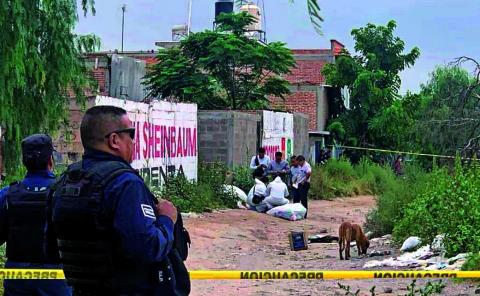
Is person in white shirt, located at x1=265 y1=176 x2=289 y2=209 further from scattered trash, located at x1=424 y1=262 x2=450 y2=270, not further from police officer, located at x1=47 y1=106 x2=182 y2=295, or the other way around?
police officer, located at x1=47 y1=106 x2=182 y2=295

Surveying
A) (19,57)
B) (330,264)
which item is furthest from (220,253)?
(19,57)

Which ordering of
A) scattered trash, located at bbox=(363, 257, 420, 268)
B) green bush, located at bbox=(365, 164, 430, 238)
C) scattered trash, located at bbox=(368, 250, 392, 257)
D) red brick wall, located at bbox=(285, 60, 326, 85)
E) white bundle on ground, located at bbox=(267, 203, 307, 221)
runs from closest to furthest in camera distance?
scattered trash, located at bbox=(363, 257, 420, 268) < scattered trash, located at bbox=(368, 250, 392, 257) < green bush, located at bbox=(365, 164, 430, 238) < white bundle on ground, located at bbox=(267, 203, 307, 221) < red brick wall, located at bbox=(285, 60, 326, 85)

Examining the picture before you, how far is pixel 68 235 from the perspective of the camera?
323cm

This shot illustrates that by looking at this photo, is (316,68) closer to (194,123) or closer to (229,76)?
(229,76)

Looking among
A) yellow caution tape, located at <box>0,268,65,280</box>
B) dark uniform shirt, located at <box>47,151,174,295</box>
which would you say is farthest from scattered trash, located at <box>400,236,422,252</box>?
dark uniform shirt, located at <box>47,151,174,295</box>

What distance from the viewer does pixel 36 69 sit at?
25.1 feet

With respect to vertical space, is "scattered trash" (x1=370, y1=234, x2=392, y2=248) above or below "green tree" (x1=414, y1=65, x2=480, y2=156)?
below

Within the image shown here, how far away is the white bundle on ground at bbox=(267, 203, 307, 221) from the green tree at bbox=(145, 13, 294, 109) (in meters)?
6.89

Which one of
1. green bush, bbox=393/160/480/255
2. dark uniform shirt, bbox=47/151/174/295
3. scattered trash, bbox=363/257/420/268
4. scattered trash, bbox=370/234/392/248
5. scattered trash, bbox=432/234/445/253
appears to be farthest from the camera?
scattered trash, bbox=370/234/392/248

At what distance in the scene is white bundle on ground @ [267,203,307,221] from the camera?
61.7ft

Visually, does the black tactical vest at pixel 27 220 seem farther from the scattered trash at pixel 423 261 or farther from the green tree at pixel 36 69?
the scattered trash at pixel 423 261

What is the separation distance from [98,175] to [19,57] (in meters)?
3.62

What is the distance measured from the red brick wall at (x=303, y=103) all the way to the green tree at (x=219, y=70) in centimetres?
903

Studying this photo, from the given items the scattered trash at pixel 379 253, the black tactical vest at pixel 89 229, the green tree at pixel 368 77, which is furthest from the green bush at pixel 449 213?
the green tree at pixel 368 77
